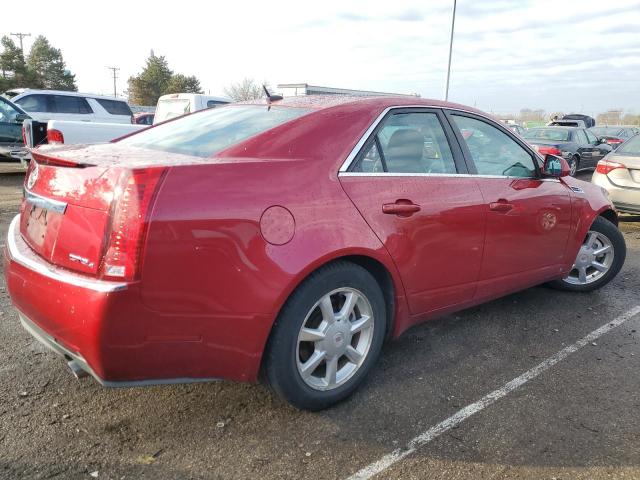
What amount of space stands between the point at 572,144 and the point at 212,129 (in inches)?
543

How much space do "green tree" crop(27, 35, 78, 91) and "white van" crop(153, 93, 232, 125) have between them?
54991 millimetres

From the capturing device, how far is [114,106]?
618 inches

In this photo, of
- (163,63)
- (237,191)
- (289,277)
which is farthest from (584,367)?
(163,63)

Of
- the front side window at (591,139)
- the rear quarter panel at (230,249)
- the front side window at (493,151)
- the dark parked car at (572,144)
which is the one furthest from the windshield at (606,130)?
the rear quarter panel at (230,249)

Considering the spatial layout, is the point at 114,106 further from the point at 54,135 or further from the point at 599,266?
the point at 599,266

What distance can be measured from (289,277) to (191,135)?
3.84 feet

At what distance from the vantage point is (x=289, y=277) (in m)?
2.35

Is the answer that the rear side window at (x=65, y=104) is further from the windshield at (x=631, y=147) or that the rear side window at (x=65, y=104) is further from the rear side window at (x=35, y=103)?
the windshield at (x=631, y=147)

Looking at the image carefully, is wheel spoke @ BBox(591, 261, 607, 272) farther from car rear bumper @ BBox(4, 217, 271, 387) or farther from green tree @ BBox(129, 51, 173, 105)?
green tree @ BBox(129, 51, 173, 105)

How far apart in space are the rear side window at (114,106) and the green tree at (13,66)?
156ft

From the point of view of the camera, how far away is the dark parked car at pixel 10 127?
1162 centimetres

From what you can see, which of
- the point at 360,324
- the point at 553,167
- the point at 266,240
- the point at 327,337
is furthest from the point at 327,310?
the point at 553,167

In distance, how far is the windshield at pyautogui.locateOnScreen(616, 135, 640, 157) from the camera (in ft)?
24.8

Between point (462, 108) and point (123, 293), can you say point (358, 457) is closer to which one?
point (123, 293)
